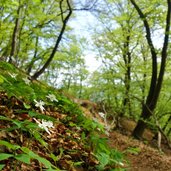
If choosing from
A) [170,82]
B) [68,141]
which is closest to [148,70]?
[170,82]

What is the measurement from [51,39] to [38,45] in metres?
1.52

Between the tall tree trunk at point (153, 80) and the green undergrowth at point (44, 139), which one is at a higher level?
the tall tree trunk at point (153, 80)

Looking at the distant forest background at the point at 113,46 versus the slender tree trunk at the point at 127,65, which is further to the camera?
the slender tree trunk at the point at 127,65

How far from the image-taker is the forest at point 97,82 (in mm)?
3258

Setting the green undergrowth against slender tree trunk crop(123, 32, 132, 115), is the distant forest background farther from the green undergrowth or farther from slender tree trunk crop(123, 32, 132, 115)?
the green undergrowth

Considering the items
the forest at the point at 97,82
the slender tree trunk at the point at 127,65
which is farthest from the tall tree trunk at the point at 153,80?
the slender tree trunk at the point at 127,65

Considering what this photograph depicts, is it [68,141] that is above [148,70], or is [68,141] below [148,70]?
below

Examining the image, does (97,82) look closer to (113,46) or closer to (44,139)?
(113,46)

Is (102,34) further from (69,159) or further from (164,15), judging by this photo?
(69,159)

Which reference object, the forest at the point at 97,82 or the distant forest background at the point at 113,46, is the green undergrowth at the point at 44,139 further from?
the distant forest background at the point at 113,46

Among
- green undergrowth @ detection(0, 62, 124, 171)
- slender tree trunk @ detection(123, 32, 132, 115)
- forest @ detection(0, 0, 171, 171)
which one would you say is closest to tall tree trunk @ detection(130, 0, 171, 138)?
forest @ detection(0, 0, 171, 171)

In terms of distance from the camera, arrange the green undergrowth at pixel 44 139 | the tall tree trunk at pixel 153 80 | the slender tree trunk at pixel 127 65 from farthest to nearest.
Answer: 1. the slender tree trunk at pixel 127 65
2. the tall tree trunk at pixel 153 80
3. the green undergrowth at pixel 44 139

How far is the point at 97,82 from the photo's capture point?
16672 millimetres

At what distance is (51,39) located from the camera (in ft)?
55.2
